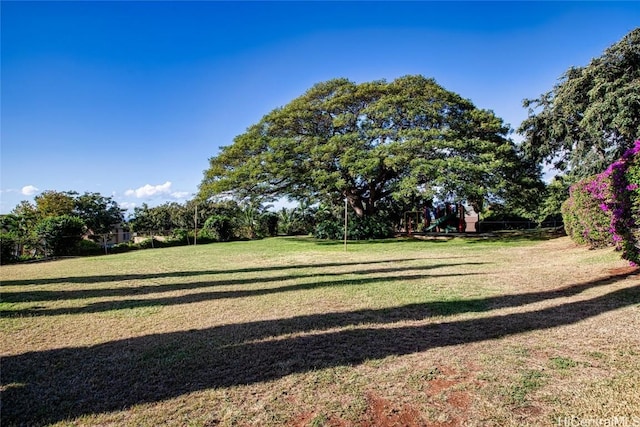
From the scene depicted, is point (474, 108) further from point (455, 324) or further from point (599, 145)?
point (455, 324)

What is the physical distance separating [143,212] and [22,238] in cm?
2320

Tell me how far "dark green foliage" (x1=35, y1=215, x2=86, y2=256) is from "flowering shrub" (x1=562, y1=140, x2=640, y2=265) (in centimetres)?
1873

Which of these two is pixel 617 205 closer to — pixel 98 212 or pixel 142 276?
pixel 142 276

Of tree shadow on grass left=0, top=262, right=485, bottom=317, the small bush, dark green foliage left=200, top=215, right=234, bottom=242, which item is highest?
dark green foliage left=200, top=215, right=234, bottom=242

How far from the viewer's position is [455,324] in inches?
167

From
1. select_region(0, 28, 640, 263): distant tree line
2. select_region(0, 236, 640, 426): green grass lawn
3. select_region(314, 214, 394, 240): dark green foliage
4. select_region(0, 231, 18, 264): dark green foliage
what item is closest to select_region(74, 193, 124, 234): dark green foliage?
select_region(0, 28, 640, 263): distant tree line

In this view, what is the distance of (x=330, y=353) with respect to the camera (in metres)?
3.43

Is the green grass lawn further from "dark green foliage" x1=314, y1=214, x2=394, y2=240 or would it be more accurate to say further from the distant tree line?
"dark green foliage" x1=314, y1=214, x2=394, y2=240

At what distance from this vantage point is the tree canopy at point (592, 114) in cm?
1259

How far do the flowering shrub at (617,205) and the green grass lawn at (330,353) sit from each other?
2.29ft

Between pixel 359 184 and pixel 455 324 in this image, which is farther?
pixel 359 184

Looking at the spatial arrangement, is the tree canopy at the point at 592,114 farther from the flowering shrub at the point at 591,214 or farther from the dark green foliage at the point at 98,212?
the dark green foliage at the point at 98,212

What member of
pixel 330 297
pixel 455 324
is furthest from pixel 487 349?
pixel 330 297

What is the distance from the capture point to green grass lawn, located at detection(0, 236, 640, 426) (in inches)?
95.9
